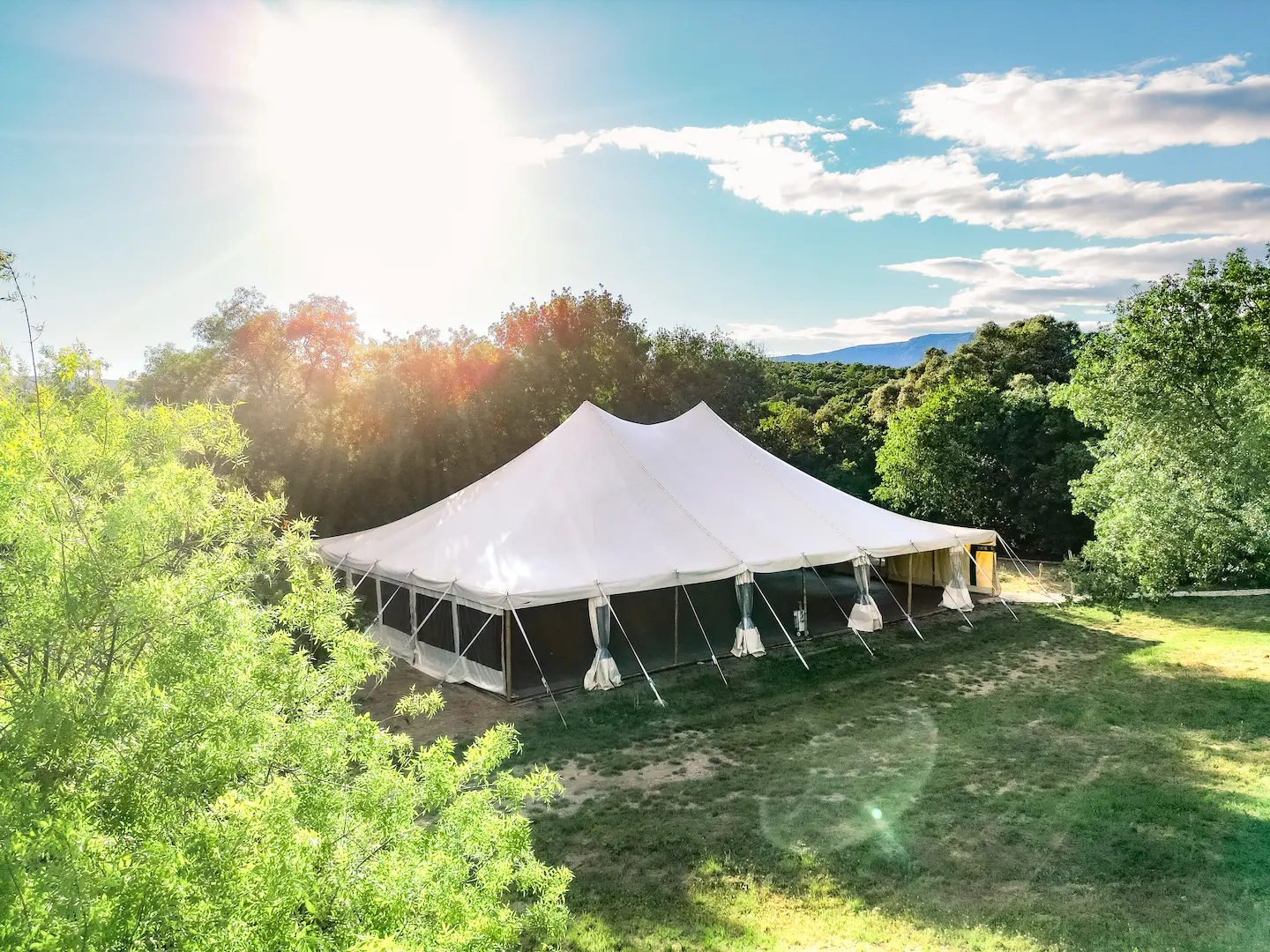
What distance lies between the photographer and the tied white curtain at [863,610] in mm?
10648

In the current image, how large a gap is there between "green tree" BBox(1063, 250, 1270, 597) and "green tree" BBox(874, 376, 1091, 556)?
8647 mm

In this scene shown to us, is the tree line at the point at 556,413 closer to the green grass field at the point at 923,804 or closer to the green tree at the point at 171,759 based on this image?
the green grass field at the point at 923,804

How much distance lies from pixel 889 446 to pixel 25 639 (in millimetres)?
18088

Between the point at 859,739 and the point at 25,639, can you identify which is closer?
the point at 25,639

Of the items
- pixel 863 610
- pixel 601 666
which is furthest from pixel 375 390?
pixel 863 610

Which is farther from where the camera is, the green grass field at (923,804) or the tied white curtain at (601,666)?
the tied white curtain at (601,666)

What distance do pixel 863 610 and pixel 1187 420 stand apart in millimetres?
4532

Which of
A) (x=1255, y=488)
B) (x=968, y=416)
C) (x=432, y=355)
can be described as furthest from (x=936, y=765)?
(x=432, y=355)

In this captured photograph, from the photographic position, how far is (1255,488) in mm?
6711

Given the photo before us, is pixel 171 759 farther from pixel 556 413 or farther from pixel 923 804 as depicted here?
pixel 556 413

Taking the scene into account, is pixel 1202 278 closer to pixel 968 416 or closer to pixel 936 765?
pixel 936 765

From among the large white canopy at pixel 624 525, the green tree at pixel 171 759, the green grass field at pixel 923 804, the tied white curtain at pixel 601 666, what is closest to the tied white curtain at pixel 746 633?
the green grass field at pixel 923 804

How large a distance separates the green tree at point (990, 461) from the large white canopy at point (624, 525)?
5.95 m

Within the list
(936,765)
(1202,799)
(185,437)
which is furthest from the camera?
(936,765)
